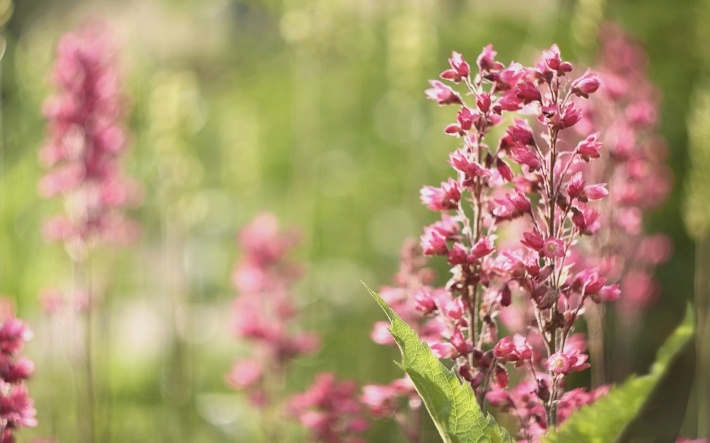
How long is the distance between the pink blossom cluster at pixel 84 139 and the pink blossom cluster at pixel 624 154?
834 millimetres

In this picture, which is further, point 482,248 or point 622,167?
point 622,167

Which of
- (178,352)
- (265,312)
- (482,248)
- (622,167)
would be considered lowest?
(178,352)

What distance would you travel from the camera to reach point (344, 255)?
2.84m

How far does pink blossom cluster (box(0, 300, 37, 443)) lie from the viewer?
0.92 m

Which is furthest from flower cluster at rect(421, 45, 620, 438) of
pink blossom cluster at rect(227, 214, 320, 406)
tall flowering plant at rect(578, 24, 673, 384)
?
pink blossom cluster at rect(227, 214, 320, 406)

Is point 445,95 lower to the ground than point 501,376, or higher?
higher

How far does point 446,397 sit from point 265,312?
94cm

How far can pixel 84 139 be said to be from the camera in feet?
5.22

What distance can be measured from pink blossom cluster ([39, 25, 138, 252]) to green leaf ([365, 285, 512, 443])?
0.97m

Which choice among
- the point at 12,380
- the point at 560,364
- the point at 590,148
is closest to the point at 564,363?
the point at 560,364

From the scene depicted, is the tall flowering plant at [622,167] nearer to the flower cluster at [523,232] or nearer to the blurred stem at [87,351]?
the flower cluster at [523,232]

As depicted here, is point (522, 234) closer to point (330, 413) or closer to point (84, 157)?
point (330, 413)

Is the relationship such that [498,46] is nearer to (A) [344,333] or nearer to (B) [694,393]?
(A) [344,333]

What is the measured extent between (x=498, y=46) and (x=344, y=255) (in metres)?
0.84
